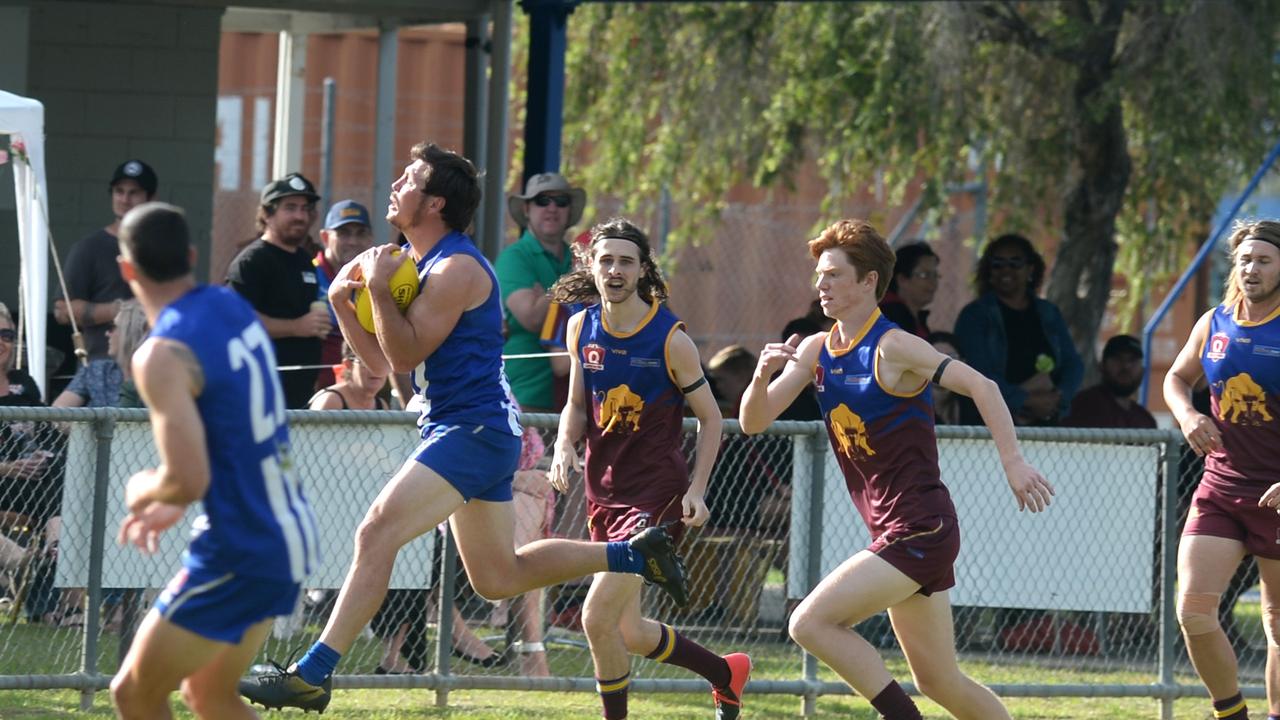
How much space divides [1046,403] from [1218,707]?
10.5ft

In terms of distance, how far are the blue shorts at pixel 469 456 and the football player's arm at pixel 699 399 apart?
0.83 m

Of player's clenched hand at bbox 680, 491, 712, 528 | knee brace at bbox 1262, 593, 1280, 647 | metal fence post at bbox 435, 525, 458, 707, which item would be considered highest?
player's clenched hand at bbox 680, 491, 712, 528

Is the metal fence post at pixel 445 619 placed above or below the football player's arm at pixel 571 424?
below

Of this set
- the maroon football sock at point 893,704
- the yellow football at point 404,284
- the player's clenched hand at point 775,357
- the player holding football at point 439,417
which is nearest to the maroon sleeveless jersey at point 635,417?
the player holding football at point 439,417

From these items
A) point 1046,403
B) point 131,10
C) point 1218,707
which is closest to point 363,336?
point 1218,707

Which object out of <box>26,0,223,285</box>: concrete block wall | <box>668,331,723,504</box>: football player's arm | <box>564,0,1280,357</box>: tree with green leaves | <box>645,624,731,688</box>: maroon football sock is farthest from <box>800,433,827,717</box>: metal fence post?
<box>26,0,223,285</box>: concrete block wall

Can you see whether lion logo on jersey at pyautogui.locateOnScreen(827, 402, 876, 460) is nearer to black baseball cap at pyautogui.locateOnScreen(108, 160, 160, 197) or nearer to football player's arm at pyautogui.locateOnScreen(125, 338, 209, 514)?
football player's arm at pyautogui.locateOnScreen(125, 338, 209, 514)

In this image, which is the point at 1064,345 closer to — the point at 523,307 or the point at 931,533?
the point at 523,307

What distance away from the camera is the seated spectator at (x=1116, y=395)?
10625 mm

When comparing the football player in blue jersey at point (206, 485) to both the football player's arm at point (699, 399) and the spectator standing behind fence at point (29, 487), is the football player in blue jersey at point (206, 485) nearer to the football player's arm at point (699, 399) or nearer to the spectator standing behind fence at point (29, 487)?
the football player's arm at point (699, 399)

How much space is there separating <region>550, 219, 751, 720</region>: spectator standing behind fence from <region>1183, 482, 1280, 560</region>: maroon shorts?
1.84 metres

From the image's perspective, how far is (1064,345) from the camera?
10.4m

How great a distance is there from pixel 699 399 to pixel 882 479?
974 mm

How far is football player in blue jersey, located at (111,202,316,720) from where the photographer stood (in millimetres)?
4469
